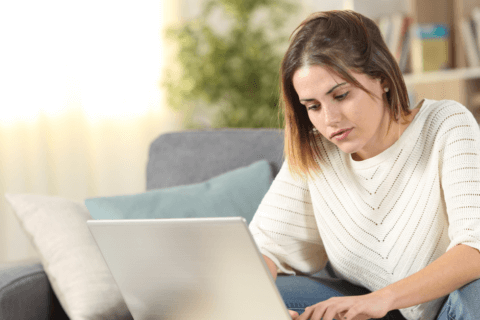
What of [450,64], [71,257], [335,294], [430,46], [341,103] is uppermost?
[341,103]

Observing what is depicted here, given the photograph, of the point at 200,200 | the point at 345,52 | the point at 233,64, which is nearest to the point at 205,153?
the point at 200,200

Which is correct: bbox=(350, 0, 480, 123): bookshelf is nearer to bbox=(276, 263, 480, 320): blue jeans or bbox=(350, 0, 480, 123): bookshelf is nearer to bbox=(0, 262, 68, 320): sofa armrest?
bbox=(276, 263, 480, 320): blue jeans

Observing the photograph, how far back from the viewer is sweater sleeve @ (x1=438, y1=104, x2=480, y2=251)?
83 cm

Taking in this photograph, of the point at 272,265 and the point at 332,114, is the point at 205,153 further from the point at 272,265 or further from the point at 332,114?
the point at 332,114

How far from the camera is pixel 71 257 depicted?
111cm

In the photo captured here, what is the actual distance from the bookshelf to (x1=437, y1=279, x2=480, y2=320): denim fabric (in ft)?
5.40

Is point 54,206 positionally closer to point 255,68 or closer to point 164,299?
point 164,299

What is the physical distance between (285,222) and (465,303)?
443 mm

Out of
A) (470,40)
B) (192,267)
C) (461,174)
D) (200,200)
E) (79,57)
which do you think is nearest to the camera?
(192,267)

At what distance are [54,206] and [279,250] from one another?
1.82ft

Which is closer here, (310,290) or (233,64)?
(310,290)

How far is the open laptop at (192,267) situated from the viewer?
0.66 meters

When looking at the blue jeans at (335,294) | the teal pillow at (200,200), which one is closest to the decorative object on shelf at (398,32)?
the teal pillow at (200,200)

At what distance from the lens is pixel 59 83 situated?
2.58m
